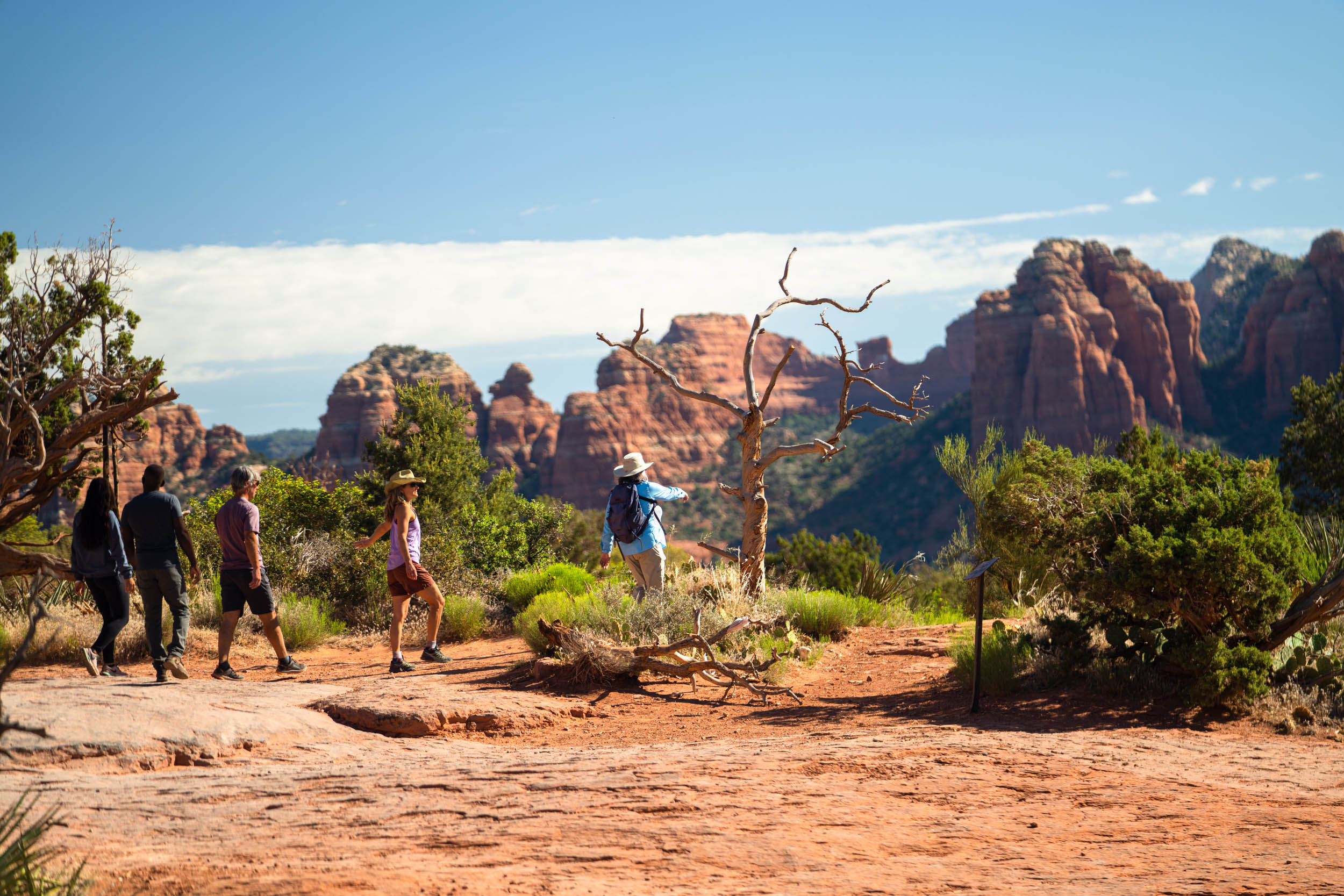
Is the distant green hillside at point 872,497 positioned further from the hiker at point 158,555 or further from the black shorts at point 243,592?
the hiker at point 158,555

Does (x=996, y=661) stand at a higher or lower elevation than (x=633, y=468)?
lower

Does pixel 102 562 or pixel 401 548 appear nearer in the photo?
pixel 102 562

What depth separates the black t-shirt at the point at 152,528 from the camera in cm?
787

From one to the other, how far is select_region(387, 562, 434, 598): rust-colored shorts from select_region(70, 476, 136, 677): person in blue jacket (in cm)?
216

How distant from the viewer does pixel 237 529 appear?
8164mm

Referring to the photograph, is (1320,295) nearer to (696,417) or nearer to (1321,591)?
(696,417)

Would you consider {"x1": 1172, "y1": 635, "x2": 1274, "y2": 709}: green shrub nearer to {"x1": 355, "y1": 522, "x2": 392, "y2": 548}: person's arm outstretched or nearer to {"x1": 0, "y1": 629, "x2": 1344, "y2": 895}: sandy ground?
{"x1": 0, "y1": 629, "x2": 1344, "y2": 895}: sandy ground

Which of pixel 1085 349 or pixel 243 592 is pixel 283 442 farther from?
pixel 243 592

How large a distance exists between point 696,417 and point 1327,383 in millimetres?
86983

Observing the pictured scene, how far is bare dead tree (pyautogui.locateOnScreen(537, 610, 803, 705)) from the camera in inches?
316

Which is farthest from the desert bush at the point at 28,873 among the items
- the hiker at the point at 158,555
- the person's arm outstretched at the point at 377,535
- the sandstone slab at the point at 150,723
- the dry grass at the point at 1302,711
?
the dry grass at the point at 1302,711

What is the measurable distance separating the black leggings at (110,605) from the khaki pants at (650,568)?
4.38m

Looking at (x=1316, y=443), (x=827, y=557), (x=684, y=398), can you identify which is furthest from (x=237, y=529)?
(x=684, y=398)

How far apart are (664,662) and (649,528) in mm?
1445
